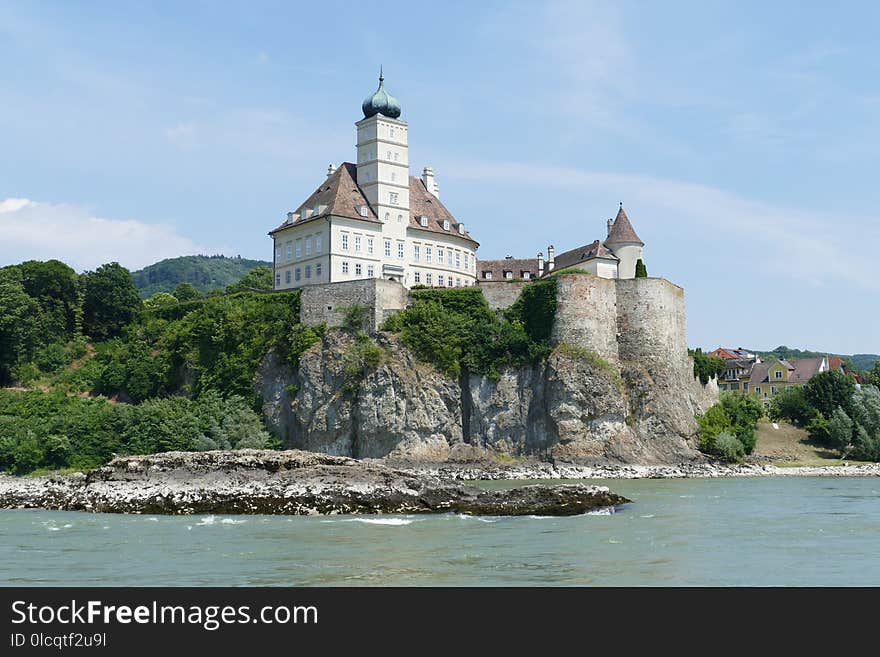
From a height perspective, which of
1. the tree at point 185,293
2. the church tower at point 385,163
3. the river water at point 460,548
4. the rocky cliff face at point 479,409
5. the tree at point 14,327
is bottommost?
the river water at point 460,548

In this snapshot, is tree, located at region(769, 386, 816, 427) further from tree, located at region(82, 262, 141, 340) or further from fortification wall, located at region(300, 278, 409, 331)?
tree, located at region(82, 262, 141, 340)

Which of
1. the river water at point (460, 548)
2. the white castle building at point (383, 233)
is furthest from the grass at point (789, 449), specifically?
the river water at point (460, 548)

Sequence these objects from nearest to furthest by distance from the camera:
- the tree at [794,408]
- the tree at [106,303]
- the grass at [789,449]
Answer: the grass at [789,449], the tree at [794,408], the tree at [106,303]

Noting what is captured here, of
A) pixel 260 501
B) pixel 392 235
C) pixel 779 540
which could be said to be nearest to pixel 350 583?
pixel 779 540

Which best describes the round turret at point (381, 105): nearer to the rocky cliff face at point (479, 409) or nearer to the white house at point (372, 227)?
the white house at point (372, 227)

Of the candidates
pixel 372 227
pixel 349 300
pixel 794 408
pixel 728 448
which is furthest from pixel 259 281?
pixel 728 448

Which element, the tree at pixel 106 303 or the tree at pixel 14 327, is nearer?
the tree at pixel 14 327

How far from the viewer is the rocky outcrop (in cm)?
3027

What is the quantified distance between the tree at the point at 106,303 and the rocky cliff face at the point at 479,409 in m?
16.2

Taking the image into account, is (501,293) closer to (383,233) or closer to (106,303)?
(383,233)

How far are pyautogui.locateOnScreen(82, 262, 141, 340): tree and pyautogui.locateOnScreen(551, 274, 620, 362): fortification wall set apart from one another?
29567 millimetres

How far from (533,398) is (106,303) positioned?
2982 cm

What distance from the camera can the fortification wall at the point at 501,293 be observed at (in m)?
54.5
